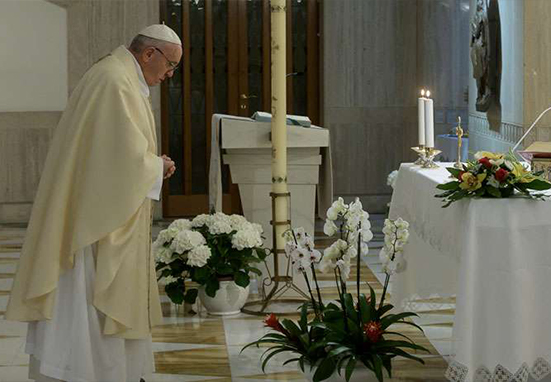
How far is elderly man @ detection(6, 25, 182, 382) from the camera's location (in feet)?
16.4

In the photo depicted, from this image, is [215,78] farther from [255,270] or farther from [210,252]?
[210,252]

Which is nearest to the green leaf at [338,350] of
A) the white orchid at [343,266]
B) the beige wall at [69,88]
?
the white orchid at [343,266]

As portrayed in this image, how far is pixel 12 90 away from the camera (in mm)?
12516

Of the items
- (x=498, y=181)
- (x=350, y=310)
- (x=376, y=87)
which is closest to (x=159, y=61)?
(x=350, y=310)

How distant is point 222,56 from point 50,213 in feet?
26.2

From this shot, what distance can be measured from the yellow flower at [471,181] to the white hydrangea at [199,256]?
2.58 m

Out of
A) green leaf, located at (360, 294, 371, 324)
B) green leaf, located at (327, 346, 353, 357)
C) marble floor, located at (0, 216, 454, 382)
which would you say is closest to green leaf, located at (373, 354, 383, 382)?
green leaf, located at (327, 346, 353, 357)

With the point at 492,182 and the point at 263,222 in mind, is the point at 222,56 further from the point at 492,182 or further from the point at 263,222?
the point at 492,182

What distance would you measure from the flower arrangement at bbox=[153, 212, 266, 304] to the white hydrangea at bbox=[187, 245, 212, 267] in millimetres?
36

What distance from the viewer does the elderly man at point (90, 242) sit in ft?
16.4

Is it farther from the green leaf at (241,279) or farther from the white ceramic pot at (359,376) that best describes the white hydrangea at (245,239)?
the white ceramic pot at (359,376)

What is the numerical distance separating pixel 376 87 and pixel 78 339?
27.7 ft

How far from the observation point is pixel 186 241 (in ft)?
23.3

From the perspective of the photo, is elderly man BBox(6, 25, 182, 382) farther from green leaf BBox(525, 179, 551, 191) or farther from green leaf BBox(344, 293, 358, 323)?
green leaf BBox(525, 179, 551, 191)
